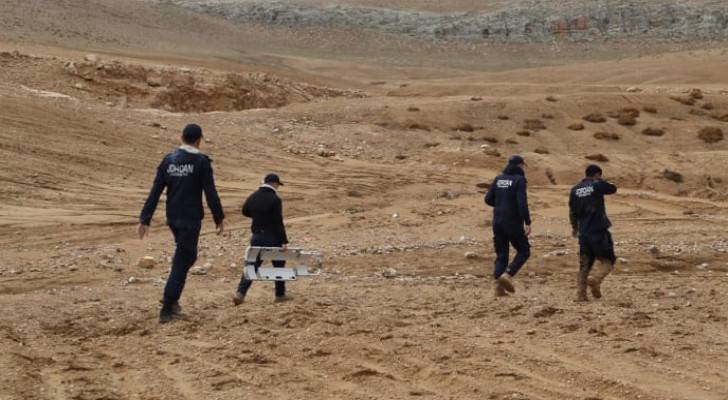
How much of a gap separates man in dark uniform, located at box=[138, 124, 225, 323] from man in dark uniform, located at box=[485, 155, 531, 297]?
11.4 feet

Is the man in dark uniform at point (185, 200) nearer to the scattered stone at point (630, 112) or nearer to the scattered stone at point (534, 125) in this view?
the scattered stone at point (534, 125)

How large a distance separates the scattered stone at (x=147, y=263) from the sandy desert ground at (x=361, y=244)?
118 mm

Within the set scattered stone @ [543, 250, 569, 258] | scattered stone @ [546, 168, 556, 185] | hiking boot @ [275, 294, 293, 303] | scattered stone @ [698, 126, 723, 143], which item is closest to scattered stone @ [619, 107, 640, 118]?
scattered stone @ [698, 126, 723, 143]

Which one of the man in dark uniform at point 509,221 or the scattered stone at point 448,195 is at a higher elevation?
the man in dark uniform at point 509,221

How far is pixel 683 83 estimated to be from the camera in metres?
47.8

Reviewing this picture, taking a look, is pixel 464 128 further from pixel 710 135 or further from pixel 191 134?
pixel 191 134

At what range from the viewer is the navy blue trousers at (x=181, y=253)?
10312 mm

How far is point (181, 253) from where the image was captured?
10344mm

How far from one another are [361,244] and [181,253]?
23.9 ft

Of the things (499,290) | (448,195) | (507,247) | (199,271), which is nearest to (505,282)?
(499,290)

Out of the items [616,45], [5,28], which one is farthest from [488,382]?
[616,45]

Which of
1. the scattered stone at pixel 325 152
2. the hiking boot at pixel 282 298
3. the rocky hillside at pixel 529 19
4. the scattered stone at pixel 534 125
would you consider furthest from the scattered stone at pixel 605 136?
the rocky hillside at pixel 529 19

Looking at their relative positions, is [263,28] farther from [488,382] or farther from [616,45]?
[488,382]

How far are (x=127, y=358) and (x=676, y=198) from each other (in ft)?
56.5
